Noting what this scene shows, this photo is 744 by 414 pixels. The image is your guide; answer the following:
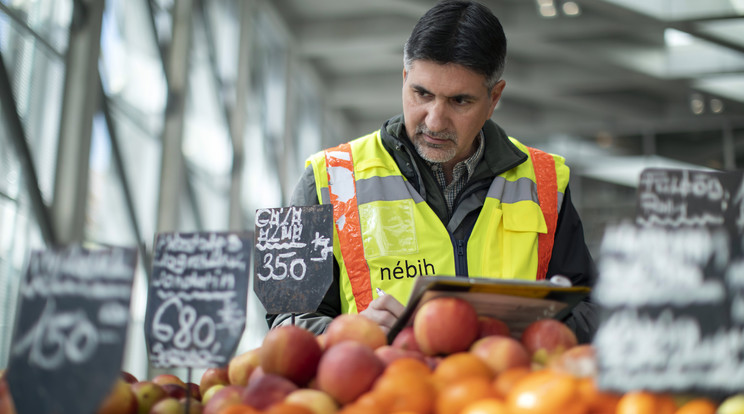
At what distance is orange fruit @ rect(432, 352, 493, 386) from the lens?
87 cm

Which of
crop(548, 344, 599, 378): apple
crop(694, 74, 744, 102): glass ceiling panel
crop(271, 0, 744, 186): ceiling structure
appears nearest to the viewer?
crop(548, 344, 599, 378): apple

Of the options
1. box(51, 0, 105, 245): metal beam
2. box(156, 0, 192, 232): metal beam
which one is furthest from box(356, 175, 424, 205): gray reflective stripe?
box(156, 0, 192, 232): metal beam

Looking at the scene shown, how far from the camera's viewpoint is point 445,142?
173 centimetres

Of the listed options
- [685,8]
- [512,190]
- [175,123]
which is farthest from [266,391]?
[685,8]

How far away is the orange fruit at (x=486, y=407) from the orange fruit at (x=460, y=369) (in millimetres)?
81

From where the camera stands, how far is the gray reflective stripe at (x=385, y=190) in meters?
1.70

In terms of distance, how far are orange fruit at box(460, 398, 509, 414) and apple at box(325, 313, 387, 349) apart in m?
0.29

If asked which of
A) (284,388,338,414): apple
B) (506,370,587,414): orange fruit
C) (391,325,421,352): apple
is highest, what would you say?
(391,325,421,352): apple

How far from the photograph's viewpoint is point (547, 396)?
0.74m

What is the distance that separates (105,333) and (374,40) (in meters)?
6.97

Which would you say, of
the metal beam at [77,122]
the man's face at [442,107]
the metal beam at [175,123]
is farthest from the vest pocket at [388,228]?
the metal beam at [175,123]

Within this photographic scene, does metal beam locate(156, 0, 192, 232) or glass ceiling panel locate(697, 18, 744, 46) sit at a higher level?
glass ceiling panel locate(697, 18, 744, 46)

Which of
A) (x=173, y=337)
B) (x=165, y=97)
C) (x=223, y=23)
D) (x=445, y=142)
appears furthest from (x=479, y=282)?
(x=223, y=23)

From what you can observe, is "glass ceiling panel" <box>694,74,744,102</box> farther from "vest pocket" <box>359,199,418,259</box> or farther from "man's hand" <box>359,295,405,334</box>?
"man's hand" <box>359,295,405,334</box>
